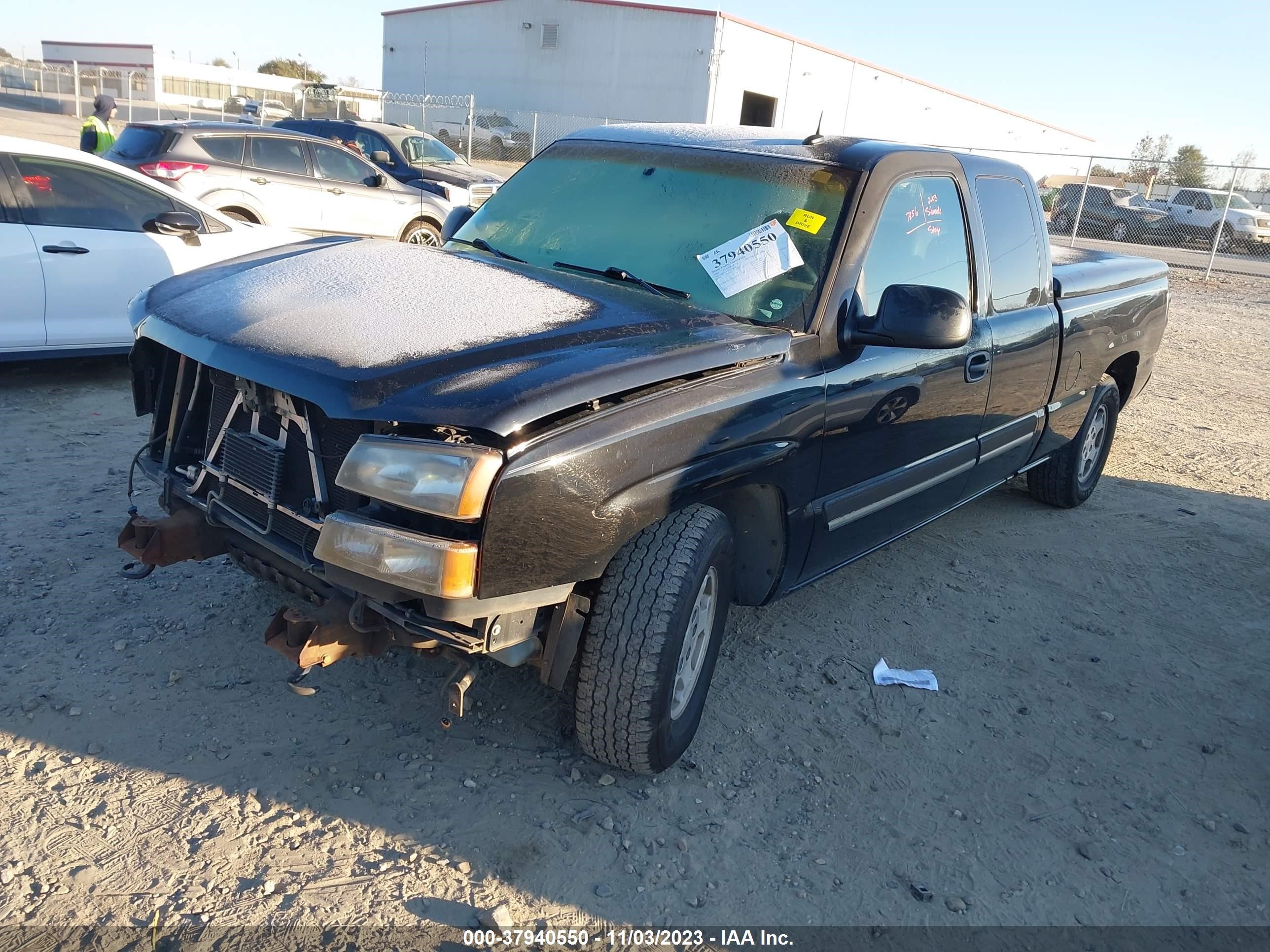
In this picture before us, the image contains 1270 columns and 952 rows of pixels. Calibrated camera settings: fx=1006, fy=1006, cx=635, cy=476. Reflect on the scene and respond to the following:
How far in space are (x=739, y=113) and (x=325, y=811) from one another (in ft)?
139

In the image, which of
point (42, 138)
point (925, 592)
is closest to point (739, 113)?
point (42, 138)

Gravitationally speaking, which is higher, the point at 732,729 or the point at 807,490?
the point at 807,490

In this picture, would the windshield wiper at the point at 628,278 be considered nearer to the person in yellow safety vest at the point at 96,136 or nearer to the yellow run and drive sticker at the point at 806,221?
the yellow run and drive sticker at the point at 806,221

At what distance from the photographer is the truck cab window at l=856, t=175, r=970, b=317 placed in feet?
11.8

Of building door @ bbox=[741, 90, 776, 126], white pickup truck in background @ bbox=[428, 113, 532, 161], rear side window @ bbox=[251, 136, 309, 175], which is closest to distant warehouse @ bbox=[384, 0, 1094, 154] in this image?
building door @ bbox=[741, 90, 776, 126]

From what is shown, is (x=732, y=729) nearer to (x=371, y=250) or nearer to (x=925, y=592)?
(x=925, y=592)

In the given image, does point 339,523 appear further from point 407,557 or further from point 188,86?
point 188,86

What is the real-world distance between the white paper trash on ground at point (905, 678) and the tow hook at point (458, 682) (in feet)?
5.82

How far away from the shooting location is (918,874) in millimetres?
2855

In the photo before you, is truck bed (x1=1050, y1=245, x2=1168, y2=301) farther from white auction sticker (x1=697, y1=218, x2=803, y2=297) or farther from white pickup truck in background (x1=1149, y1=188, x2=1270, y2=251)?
white pickup truck in background (x1=1149, y1=188, x2=1270, y2=251)

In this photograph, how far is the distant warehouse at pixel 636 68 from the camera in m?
39.8

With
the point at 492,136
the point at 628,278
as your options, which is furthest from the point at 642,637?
the point at 492,136

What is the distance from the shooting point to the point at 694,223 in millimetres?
3633

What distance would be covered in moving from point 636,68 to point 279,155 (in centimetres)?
3328
